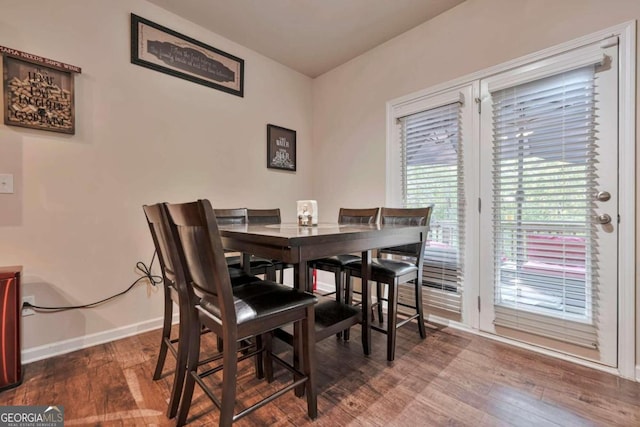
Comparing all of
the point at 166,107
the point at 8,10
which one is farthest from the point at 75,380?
the point at 8,10

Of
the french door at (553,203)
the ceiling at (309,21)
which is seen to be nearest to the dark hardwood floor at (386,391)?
the french door at (553,203)

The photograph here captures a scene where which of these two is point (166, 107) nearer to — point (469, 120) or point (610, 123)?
point (469, 120)

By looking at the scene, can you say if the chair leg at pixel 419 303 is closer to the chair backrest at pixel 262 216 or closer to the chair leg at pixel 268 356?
the chair leg at pixel 268 356

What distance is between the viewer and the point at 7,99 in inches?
72.0

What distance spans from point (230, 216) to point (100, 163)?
40.5 inches

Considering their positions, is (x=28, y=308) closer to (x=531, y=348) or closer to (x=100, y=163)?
(x=100, y=163)

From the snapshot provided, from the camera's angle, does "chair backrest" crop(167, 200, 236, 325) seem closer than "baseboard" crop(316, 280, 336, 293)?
Yes

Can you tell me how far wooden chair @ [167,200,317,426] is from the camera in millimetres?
1044

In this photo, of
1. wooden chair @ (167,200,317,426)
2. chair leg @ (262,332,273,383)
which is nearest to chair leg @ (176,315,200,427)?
wooden chair @ (167,200,317,426)

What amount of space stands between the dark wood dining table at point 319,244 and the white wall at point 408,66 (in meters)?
1.30

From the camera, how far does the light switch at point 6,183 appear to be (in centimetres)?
183

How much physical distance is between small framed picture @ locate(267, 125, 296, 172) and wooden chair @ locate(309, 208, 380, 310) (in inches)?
43.2

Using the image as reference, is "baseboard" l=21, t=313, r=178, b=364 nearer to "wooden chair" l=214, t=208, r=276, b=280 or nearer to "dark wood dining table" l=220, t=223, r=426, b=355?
"wooden chair" l=214, t=208, r=276, b=280

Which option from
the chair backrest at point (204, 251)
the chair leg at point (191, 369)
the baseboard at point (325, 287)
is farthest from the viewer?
the baseboard at point (325, 287)
